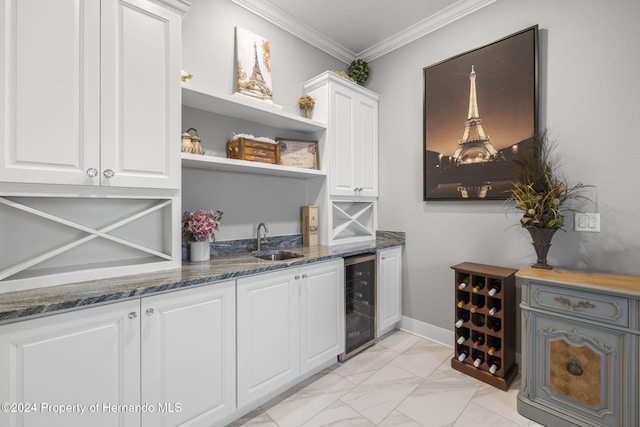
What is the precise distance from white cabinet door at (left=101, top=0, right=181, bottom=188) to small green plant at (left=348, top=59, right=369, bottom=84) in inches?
78.4

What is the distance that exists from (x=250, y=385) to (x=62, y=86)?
6.09 feet

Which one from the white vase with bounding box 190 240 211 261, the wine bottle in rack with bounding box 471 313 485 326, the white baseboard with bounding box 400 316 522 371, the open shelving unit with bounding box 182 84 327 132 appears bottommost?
the white baseboard with bounding box 400 316 522 371

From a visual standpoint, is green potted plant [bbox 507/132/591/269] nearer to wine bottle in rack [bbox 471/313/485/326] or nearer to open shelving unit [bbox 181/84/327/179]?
wine bottle in rack [bbox 471/313/485/326]

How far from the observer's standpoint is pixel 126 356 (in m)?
1.29

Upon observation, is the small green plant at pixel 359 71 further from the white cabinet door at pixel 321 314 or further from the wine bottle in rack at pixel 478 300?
the wine bottle in rack at pixel 478 300

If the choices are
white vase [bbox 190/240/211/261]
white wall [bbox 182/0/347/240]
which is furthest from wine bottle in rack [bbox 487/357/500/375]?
white vase [bbox 190/240/211/261]

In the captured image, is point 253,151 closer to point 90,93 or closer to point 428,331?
point 90,93

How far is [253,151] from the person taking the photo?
2.20 meters

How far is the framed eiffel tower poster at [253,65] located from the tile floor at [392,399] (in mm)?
2267

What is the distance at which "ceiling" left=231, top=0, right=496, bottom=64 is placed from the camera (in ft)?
8.05

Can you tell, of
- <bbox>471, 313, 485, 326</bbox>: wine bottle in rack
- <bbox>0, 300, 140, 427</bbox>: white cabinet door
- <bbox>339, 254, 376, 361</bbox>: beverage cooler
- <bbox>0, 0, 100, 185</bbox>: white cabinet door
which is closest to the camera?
<bbox>0, 300, 140, 427</bbox>: white cabinet door

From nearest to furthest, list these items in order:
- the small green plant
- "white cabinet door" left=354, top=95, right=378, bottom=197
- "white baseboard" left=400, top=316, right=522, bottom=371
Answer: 1. "white baseboard" left=400, top=316, right=522, bottom=371
2. "white cabinet door" left=354, top=95, right=378, bottom=197
3. the small green plant

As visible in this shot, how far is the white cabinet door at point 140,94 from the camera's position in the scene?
145 cm

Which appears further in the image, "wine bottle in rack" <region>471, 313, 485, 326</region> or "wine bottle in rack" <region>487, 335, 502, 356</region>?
"wine bottle in rack" <region>471, 313, 485, 326</region>
